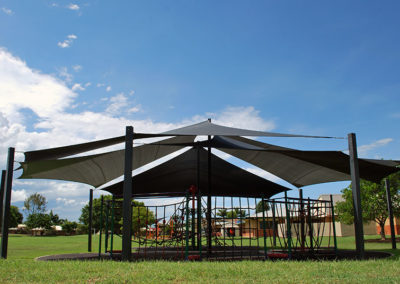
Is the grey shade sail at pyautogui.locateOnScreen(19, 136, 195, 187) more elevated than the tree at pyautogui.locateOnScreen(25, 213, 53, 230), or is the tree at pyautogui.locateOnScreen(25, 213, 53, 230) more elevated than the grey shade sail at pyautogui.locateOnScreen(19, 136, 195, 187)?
the grey shade sail at pyautogui.locateOnScreen(19, 136, 195, 187)

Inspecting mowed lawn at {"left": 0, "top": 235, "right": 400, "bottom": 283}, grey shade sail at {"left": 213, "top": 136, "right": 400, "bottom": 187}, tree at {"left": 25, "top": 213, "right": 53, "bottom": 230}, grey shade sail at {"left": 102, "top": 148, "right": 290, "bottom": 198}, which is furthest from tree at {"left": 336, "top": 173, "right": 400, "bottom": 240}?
tree at {"left": 25, "top": 213, "right": 53, "bottom": 230}

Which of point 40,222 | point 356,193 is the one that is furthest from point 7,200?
point 40,222

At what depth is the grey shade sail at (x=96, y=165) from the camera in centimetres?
902

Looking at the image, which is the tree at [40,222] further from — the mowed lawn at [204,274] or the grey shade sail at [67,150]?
the mowed lawn at [204,274]

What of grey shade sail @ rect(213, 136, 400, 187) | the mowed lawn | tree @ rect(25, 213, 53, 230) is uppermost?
grey shade sail @ rect(213, 136, 400, 187)

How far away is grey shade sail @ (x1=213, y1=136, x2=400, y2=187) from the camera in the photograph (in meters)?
8.10

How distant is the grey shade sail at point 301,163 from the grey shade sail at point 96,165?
152 centimetres

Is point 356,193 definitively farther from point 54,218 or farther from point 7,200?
point 54,218

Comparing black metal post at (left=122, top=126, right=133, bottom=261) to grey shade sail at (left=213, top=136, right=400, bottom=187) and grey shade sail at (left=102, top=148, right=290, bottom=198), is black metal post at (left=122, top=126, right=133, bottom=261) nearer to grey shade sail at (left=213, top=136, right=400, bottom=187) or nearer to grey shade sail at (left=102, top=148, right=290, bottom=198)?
grey shade sail at (left=213, top=136, right=400, bottom=187)

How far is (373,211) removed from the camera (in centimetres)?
1828

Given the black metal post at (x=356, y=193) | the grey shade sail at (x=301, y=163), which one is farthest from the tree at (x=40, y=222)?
the black metal post at (x=356, y=193)

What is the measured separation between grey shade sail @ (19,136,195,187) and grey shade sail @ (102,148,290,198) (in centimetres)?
106

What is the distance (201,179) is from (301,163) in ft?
14.2

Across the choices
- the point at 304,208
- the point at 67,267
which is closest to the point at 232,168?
the point at 304,208
